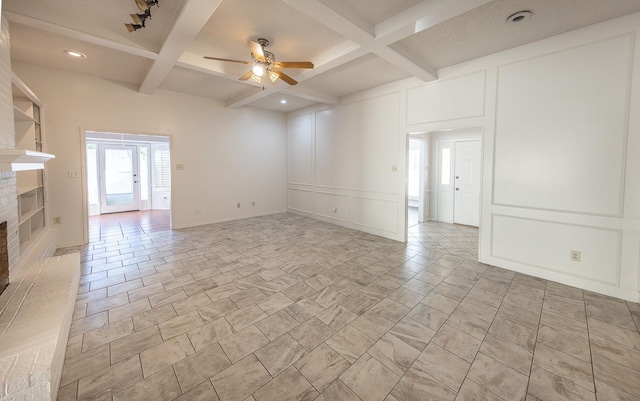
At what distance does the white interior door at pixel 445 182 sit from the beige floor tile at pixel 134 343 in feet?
21.1

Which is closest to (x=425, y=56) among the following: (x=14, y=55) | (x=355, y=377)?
(x=355, y=377)

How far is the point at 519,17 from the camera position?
270 centimetres

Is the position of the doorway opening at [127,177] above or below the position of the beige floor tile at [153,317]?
above

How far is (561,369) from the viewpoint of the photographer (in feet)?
6.13

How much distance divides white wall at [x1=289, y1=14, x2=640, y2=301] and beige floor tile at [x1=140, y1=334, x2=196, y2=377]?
3932mm

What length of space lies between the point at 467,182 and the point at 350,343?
5.48 m

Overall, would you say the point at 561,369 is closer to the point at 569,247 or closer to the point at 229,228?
the point at 569,247

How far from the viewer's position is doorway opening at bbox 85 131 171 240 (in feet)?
25.2

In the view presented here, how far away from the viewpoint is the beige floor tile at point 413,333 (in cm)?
213

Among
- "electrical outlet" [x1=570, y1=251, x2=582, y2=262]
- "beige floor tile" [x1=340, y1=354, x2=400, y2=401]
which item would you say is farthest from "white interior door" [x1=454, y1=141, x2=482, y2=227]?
"beige floor tile" [x1=340, y1=354, x2=400, y2=401]

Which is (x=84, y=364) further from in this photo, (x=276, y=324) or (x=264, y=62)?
(x=264, y=62)

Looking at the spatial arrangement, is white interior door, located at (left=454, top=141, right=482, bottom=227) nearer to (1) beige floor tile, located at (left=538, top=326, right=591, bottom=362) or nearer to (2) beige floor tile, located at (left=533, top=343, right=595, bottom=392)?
(1) beige floor tile, located at (left=538, top=326, right=591, bottom=362)

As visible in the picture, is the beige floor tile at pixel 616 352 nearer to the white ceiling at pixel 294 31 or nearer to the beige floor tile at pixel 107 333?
the white ceiling at pixel 294 31

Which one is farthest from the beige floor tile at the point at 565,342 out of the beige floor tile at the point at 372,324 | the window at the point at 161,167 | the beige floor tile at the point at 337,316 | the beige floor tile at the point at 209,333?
the window at the point at 161,167
